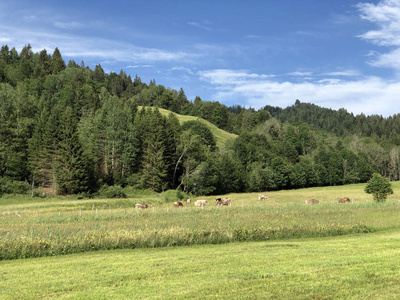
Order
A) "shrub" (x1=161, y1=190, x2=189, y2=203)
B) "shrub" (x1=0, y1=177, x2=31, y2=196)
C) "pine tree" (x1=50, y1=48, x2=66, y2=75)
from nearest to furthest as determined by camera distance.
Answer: "shrub" (x1=0, y1=177, x2=31, y2=196) < "shrub" (x1=161, y1=190, x2=189, y2=203) < "pine tree" (x1=50, y1=48, x2=66, y2=75)

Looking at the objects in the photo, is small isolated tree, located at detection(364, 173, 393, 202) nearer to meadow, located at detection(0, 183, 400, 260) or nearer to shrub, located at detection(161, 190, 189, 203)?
meadow, located at detection(0, 183, 400, 260)

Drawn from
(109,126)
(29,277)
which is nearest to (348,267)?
(29,277)

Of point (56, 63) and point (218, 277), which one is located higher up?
point (56, 63)

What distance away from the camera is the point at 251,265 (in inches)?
478

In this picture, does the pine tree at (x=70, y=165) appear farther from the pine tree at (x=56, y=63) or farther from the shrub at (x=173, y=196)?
the pine tree at (x=56, y=63)

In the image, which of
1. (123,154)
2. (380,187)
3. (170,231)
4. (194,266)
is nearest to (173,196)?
(123,154)

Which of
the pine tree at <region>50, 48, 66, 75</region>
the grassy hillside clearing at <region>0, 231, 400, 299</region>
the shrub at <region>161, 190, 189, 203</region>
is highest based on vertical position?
the pine tree at <region>50, 48, 66, 75</region>

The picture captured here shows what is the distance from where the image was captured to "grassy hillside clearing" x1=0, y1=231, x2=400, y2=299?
876cm

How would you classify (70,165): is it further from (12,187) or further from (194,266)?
(194,266)

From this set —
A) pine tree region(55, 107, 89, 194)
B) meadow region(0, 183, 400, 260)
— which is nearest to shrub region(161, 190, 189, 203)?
pine tree region(55, 107, 89, 194)

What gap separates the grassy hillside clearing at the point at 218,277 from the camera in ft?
28.7

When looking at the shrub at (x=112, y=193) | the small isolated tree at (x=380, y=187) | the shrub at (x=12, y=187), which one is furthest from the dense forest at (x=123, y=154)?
the small isolated tree at (x=380, y=187)

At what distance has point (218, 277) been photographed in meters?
10.4

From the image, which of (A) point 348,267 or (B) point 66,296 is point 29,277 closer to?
(B) point 66,296
